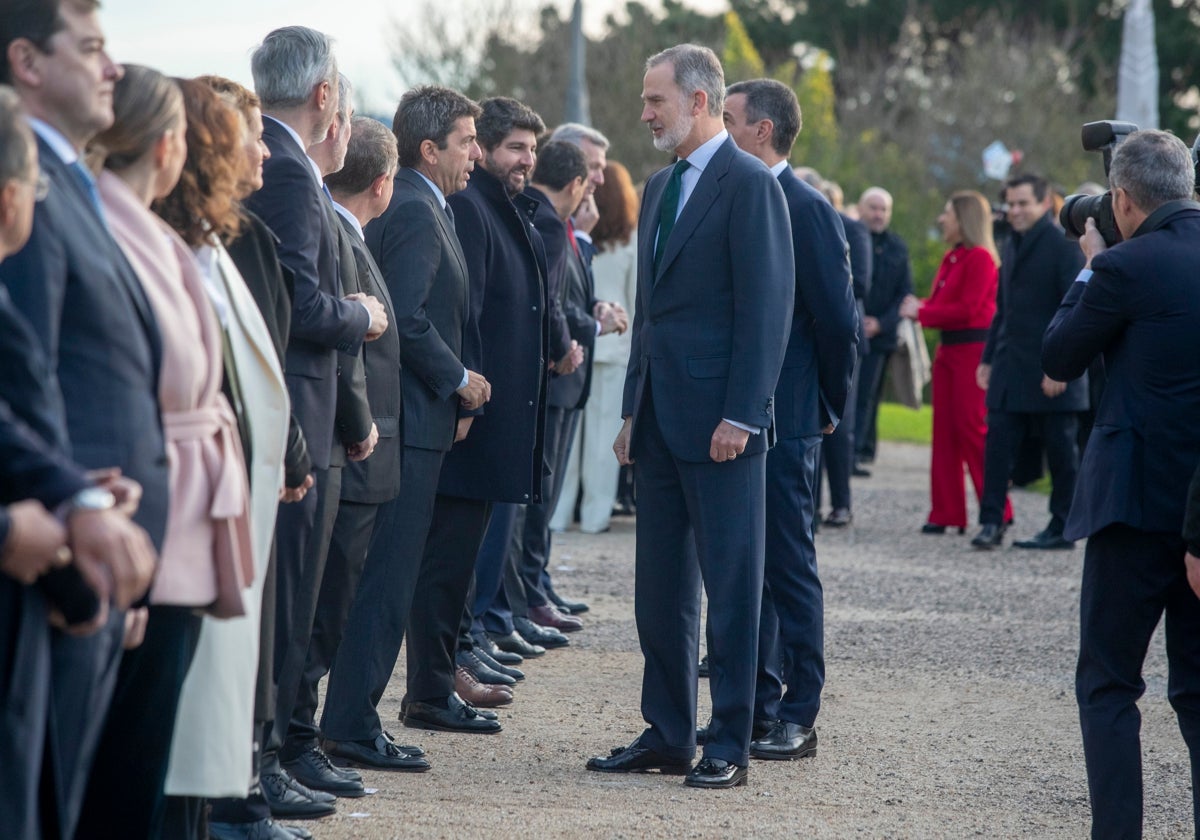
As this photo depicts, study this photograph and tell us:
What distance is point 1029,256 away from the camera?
1055 cm

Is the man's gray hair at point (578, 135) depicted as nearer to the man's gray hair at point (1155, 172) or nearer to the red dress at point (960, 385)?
the red dress at point (960, 385)

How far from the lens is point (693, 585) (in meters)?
5.16

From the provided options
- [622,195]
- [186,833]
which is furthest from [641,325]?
[622,195]

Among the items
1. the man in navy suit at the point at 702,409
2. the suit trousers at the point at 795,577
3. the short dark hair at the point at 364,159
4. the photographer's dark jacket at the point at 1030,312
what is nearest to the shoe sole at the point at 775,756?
the suit trousers at the point at 795,577

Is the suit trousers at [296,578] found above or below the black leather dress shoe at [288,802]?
above

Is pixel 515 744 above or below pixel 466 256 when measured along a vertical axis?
below

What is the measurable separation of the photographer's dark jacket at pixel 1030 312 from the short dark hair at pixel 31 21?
334 inches

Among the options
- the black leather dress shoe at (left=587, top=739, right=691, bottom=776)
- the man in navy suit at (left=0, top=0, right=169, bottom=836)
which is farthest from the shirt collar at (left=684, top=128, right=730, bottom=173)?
the man in navy suit at (left=0, top=0, right=169, bottom=836)

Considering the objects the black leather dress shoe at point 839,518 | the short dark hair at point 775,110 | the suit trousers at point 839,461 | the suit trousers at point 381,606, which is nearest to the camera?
the suit trousers at point 381,606

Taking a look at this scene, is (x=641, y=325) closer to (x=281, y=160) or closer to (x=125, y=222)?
(x=281, y=160)

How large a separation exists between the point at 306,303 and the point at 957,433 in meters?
8.25

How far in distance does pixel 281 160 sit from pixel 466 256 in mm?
1555

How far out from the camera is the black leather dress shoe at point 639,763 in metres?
5.12

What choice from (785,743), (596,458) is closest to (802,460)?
(785,743)
